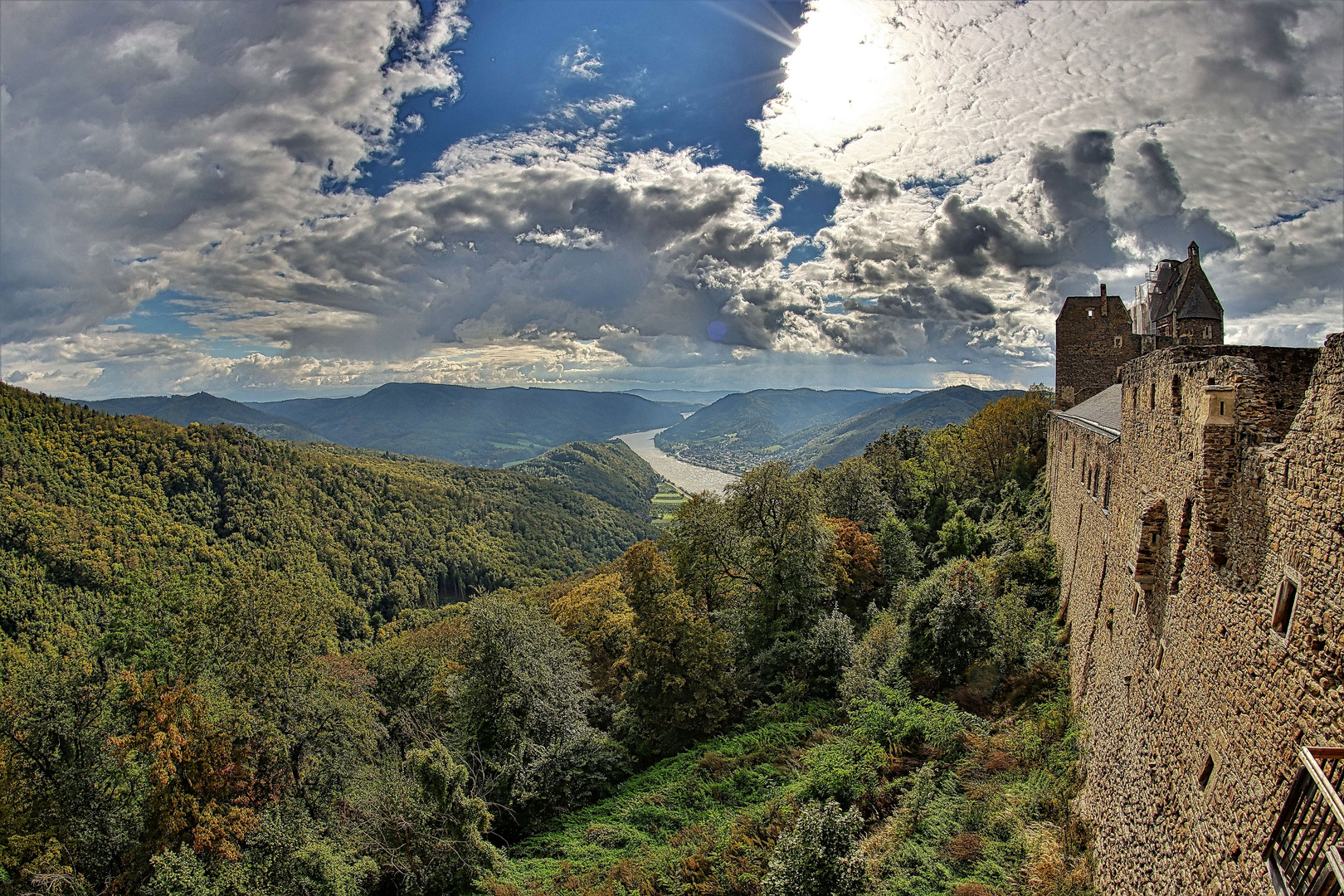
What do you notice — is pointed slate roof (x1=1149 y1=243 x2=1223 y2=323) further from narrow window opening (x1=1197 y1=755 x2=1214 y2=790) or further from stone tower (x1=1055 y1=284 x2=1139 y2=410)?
narrow window opening (x1=1197 y1=755 x2=1214 y2=790)

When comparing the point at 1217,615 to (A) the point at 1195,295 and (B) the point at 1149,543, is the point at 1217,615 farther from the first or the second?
(A) the point at 1195,295

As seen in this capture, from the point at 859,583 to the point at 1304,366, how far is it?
25397 millimetres

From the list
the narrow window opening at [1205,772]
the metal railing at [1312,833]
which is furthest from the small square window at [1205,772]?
the metal railing at [1312,833]

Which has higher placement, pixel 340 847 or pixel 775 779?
pixel 775 779

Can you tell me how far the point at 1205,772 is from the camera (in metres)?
6.55

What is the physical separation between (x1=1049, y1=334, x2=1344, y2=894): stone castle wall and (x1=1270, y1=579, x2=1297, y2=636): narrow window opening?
2.9 inches

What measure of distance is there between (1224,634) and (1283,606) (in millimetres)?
1148

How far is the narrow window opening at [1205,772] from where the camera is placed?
6.44 metres

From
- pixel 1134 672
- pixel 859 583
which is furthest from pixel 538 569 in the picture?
pixel 1134 672

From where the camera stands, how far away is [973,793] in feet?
41.2

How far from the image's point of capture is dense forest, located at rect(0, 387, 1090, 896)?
1324 cm

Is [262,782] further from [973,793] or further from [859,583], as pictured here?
[859,583]

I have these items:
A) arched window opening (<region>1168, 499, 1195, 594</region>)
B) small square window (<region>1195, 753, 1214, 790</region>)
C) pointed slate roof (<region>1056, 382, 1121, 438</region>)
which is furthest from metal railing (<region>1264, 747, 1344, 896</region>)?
pointed slate roof (<region>1056, 382, 1121, 438</region>)

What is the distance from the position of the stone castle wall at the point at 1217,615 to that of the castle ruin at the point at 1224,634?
2 centimetres
